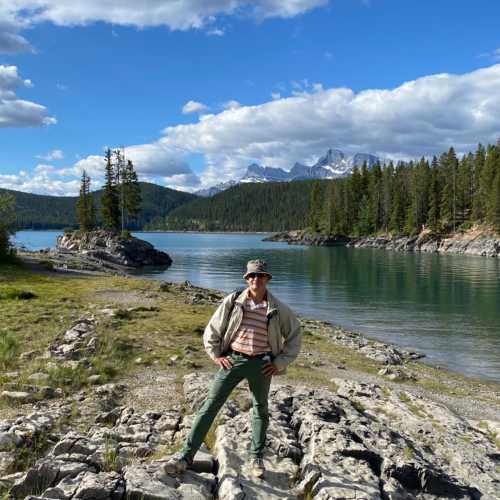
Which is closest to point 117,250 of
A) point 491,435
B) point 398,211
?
point 491,435

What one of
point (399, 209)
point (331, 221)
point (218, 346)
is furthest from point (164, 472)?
point (331, 221)

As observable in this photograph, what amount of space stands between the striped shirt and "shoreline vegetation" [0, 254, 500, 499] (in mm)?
2003

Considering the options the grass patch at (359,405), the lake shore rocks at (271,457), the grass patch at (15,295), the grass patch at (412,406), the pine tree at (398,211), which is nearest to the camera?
the lake shore rocks at (271,457)

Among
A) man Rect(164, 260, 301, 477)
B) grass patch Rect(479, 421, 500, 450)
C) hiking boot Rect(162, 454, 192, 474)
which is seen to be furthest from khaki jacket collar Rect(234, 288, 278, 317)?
grass patch Rect(479, 421, 500, 450)

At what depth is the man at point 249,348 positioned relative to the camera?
712cm

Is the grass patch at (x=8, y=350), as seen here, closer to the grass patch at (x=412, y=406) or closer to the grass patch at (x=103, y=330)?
the grass patch at (x=103, y=330)

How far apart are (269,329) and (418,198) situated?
433 ft

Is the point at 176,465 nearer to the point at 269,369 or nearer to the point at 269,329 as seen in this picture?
the point at 269,369

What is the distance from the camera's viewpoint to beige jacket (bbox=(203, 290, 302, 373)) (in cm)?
721

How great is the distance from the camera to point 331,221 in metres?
163

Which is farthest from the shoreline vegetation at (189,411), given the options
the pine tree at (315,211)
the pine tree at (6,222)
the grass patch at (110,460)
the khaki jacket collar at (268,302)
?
the pine tree at (315,211)

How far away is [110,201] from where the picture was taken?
94875mm

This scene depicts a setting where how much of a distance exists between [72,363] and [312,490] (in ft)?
28.6

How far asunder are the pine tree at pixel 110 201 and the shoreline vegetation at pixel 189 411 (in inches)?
2997
